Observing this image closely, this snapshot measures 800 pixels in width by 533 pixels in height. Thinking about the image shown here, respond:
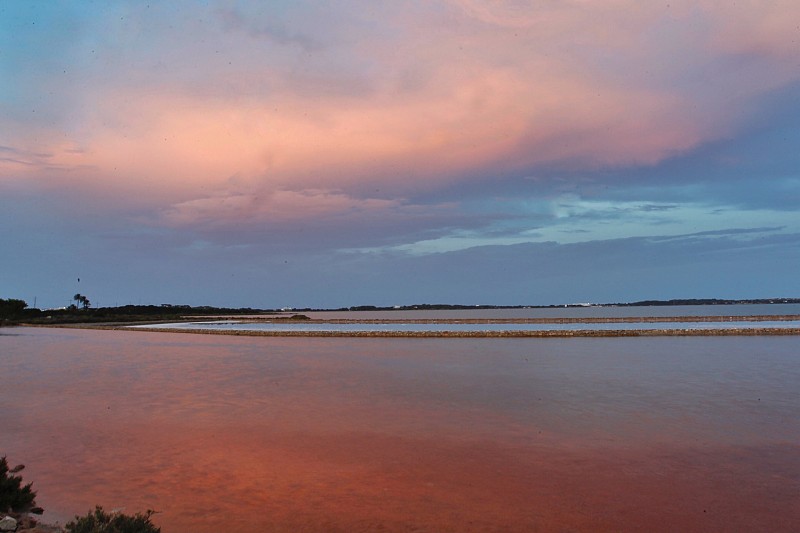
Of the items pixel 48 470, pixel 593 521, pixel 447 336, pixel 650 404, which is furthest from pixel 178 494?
pixel 447 336

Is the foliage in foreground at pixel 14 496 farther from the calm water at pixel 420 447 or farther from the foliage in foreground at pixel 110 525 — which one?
the foliage in foreground at pixel 110 525

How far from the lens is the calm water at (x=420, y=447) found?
7480mm

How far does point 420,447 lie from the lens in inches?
433

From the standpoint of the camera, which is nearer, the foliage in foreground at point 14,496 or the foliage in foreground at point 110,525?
the foliage in foreground at point 110,525

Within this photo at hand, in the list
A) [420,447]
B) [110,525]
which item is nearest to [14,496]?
[110,525]

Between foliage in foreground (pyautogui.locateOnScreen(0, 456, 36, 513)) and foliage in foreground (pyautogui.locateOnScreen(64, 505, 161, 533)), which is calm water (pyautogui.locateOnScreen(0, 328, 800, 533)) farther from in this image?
foliage in foreground (pyautogui.locateOnScreen(64, 505, 161, 533))

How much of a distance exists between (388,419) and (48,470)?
7452 millimetres

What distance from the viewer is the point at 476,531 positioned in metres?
6.82

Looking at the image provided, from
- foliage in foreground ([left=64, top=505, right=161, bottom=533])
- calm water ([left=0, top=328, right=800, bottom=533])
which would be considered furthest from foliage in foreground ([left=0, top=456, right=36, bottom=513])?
foliage in foreground ([left=64, top=505, right=161, bottom=533])

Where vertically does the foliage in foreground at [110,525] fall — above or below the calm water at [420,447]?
above

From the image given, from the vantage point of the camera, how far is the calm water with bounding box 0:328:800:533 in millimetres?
7480

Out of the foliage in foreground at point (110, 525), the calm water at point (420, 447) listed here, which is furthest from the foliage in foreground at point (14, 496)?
the foliage in foreground at point (110, 525)

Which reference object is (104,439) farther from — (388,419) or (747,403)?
(747,403)

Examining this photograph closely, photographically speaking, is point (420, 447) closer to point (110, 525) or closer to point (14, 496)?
point (110, 525)
